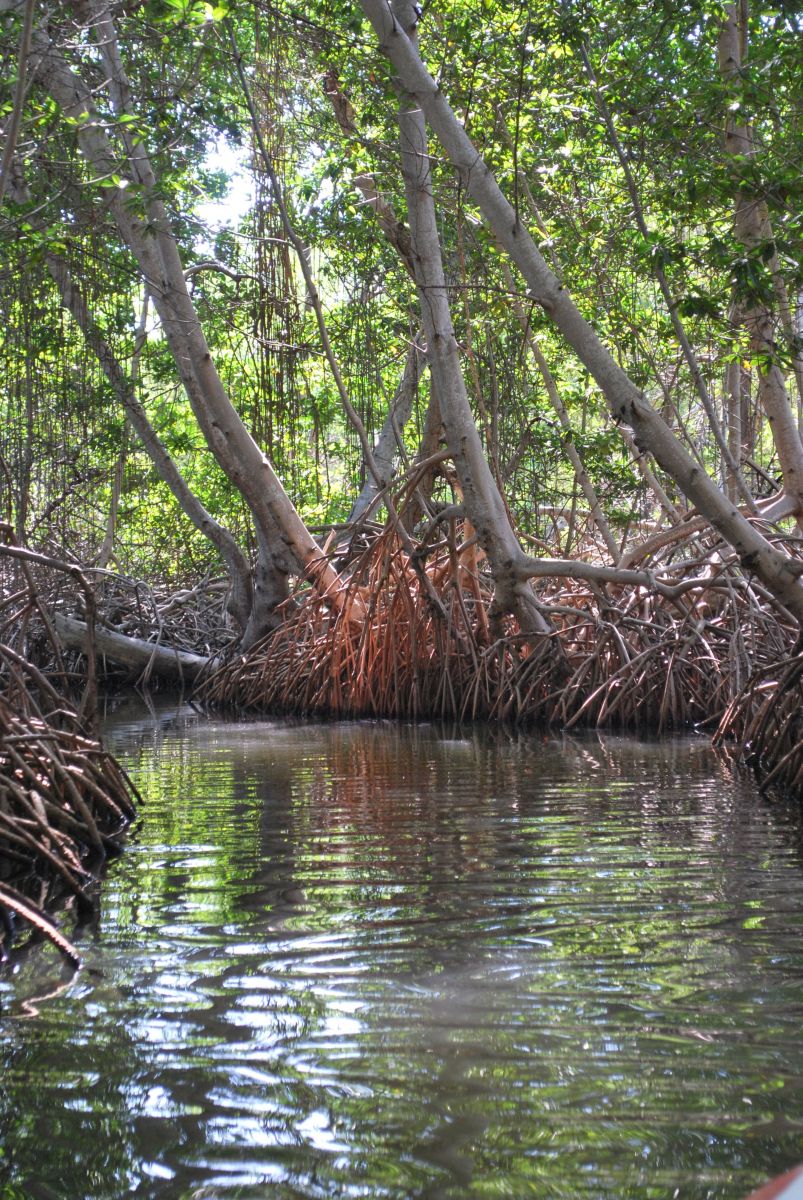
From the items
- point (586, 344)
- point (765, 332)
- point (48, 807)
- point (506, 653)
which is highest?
point (765, 332)

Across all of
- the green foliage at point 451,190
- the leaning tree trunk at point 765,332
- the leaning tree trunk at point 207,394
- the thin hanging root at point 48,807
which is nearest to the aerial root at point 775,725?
the green foliage at point 451,190

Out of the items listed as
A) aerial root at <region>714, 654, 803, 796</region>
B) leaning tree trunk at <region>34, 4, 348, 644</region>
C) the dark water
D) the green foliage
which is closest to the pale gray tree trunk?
the green foliage

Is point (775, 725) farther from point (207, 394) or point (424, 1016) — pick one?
point (207, 394)

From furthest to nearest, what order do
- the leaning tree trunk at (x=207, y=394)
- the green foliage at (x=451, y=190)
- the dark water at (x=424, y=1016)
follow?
the leaning tree trunk at (x=207, y=394)
the green foliage at (x=451, y=190)
the dark water at (x=424, y=1016)

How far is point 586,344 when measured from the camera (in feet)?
21.0

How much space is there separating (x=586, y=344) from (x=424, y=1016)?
14.5ft

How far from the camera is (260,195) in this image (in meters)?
9.74

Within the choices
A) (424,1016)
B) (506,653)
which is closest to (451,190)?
(506,653)

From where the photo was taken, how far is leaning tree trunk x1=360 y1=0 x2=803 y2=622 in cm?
593

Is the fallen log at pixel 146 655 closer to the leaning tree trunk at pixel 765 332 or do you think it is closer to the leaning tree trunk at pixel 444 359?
the leaning tree trunk at pixel 444 359

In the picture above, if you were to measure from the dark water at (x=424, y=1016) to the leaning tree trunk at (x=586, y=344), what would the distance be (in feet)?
4.86

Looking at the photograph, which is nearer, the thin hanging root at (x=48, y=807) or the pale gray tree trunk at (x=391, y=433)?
the thin hanging root at (x=48, y=807)

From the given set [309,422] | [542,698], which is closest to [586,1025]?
→ [542,698]

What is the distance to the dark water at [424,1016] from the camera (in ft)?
6.66
